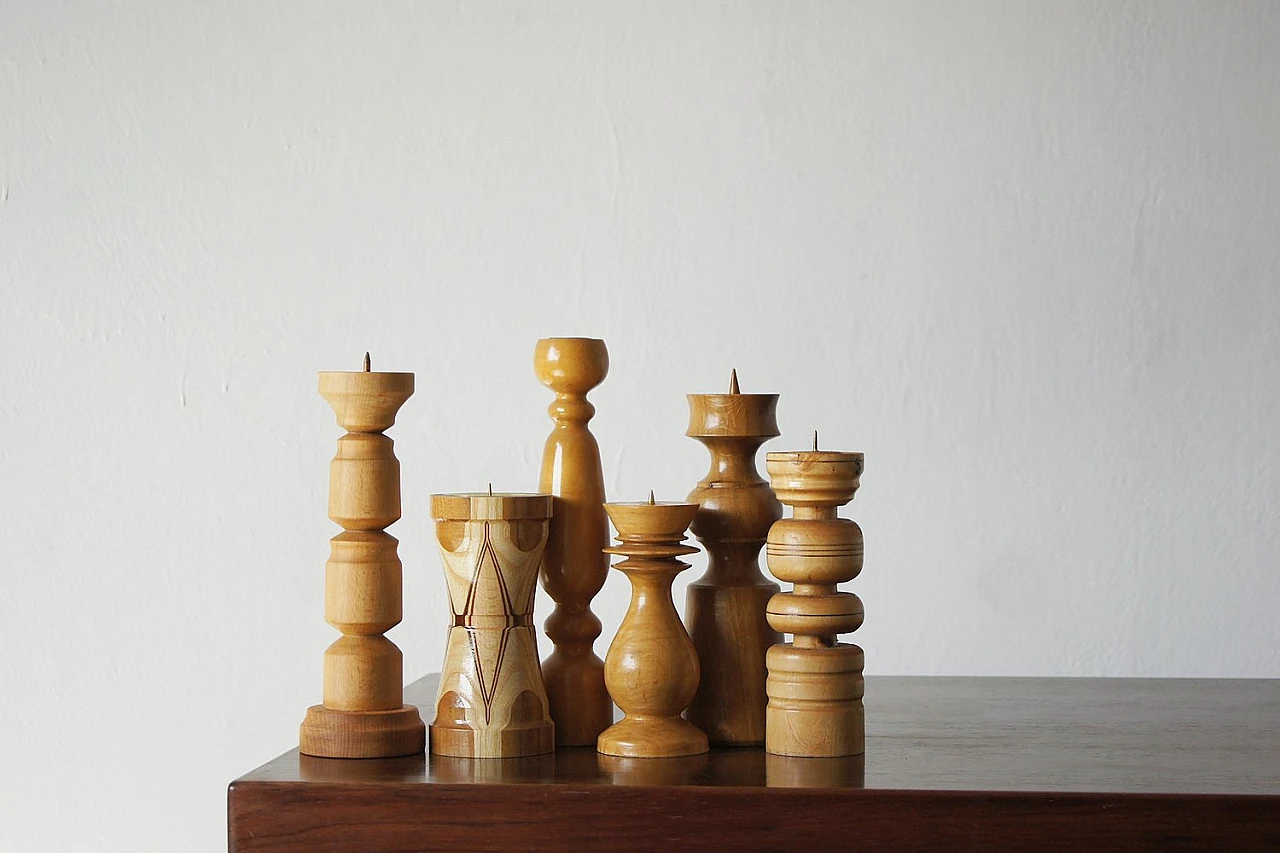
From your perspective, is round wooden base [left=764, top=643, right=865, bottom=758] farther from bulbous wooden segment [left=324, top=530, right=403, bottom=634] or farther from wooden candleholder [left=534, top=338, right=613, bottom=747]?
bulbous wooden segment [left=324, top=530, right=403, bottom=634]

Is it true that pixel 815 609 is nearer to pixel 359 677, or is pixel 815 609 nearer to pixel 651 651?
pixel 651 651

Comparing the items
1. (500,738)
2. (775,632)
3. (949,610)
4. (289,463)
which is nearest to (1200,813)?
(775,632)

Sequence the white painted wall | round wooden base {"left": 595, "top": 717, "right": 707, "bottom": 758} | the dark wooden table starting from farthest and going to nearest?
1. the white painted wall
2. round wooden base {"left": 595, "top": 717, "right": 707, "bottom": 758}
3. the dark wooden table

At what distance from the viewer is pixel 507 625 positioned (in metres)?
0.83

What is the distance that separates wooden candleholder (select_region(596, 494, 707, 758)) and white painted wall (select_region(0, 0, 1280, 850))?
3.05 feet

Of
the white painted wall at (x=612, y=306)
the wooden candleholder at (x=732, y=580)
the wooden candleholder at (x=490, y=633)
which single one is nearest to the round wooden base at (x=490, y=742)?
the wooden candleholder at (x=490, y=633)

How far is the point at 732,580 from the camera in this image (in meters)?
0.87

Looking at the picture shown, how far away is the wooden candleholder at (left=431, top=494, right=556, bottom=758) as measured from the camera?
0.82 metres

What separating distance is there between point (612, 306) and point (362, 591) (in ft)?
3.19

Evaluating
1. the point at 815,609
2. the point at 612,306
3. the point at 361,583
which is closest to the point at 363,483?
the point at 361,583

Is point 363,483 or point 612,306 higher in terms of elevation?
point 612,306

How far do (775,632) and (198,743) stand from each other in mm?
1205

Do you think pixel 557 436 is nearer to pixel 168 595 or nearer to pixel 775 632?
pixel 775 632

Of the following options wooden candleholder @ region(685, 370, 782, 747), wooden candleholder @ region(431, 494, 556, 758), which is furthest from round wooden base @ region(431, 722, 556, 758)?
wooden candleholder @ region(685, 370, 782, 747)
